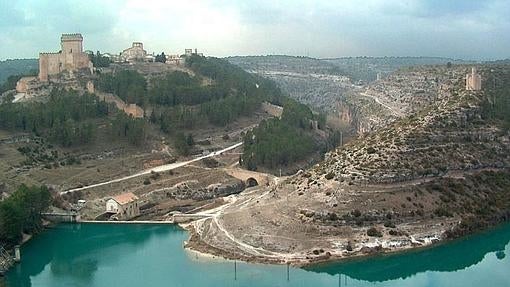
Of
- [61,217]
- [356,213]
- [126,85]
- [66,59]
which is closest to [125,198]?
[61,217]

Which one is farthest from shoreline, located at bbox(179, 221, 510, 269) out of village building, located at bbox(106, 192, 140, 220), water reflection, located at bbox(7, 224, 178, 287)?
village building, located at bbox(106, 192, 140, 220)

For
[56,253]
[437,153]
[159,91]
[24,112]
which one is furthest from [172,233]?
[159,91]

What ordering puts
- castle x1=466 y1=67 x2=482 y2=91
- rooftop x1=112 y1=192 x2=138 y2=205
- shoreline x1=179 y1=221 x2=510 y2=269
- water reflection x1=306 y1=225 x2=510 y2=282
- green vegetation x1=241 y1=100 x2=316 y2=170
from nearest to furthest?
water reflection x1=306 y1=225 x2=510 y2=282 → shoreline x1=179 y1=221 x2=510 y2=269 → rooftop x1=112 y1=192 x2=138 y2=205 → castle x1=466 y1=67 x2=482 y2=91 → green vegetation x1=241 y1=100 x2=316 y2=170

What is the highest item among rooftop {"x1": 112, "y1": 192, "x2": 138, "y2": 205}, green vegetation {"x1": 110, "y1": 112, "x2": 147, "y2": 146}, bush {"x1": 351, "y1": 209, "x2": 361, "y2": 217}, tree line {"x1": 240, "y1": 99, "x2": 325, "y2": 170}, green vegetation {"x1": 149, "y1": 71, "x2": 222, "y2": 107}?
green vegetation {"x1": 149, "y1": 71, "x2": 222, "y2": 107}

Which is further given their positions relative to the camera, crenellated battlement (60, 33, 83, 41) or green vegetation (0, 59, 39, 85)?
green vegetation (0, 59, 39, 85)

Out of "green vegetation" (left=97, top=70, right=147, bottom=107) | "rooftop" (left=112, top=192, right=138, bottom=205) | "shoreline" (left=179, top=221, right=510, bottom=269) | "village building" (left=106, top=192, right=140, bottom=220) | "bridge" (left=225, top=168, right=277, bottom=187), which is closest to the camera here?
"shoreline" (left=179, top=221, right=510, bottom=269)

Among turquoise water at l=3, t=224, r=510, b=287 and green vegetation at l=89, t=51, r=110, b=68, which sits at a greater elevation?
green vegetation at l=89, t=51, r=110, b=68

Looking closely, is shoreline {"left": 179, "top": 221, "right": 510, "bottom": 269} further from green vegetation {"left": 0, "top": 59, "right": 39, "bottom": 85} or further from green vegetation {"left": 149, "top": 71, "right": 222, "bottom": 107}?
green vegetation {"left": 0, "top": 59, "right": 39, "bottom": 85}

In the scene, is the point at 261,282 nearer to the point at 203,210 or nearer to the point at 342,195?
the point at 342,195
